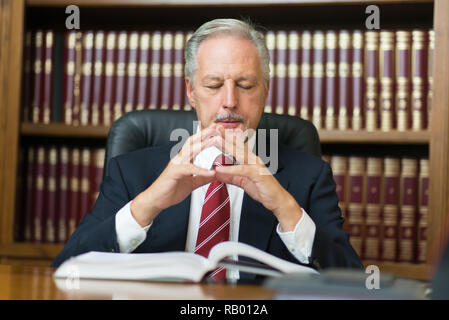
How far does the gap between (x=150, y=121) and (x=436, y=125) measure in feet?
3.10

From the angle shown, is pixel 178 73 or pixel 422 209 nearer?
pixel 422 209

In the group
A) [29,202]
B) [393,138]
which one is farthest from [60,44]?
[393,138]

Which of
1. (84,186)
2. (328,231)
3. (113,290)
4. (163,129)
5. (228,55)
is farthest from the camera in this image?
(84,186)

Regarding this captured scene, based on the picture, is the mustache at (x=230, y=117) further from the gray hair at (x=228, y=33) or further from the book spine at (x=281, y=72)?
the book spine at (x=281, y=72)

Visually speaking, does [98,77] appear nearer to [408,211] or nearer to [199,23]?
[199,23]

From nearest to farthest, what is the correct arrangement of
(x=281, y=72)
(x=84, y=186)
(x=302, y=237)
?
(x=302, y=237)
(x=281, y=72)
(x=84, y=186)

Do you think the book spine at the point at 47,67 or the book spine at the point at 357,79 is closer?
the book spine at the point at 357,79

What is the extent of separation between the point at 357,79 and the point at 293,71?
0.23 meters

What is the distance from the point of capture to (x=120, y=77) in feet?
7.28

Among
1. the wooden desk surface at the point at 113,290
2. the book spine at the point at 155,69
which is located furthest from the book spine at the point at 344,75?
the wooden desk surface at the point at 113,290

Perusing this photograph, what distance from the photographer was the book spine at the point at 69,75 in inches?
87.7

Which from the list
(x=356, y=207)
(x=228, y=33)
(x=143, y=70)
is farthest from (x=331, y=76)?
(x=143, y=70)

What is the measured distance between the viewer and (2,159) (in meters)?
2.19

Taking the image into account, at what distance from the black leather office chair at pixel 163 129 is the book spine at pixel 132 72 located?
40 centimetres
